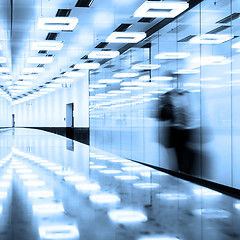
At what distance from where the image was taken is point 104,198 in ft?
24.1

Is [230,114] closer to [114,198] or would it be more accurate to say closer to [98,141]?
[114,198]

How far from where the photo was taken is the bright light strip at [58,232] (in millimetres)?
4775

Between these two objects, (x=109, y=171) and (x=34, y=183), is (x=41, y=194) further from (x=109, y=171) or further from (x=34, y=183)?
(x=109, y=171)

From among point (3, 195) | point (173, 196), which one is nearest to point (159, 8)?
point (173, 196)

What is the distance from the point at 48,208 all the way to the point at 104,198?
132 cm

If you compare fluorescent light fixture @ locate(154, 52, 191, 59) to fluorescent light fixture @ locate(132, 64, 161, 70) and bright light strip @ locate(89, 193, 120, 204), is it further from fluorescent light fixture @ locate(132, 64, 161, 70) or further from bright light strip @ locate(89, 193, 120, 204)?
bright light strip @ locate(89, 193, 120, 204)

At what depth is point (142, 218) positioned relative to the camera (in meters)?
5.76

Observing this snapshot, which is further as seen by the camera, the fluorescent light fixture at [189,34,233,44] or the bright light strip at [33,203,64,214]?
the fluorescent light fixture at [189,34,233,44]

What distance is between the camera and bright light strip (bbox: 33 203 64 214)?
6.21 m

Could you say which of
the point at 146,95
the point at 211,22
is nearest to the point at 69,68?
the point at 146,95

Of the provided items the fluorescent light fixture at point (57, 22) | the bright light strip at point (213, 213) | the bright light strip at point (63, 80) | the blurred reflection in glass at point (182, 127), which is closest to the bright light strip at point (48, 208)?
the bright light strip at point (213, 213)

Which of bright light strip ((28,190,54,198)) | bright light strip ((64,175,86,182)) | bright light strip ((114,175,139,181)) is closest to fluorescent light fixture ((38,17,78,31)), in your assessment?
bright light strip ((64,175,86,182))

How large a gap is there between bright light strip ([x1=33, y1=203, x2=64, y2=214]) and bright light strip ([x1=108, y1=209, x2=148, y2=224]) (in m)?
0.96

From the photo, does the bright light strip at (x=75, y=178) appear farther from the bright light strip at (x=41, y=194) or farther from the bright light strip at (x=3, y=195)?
the bright light strip at (x=3, y=195)
